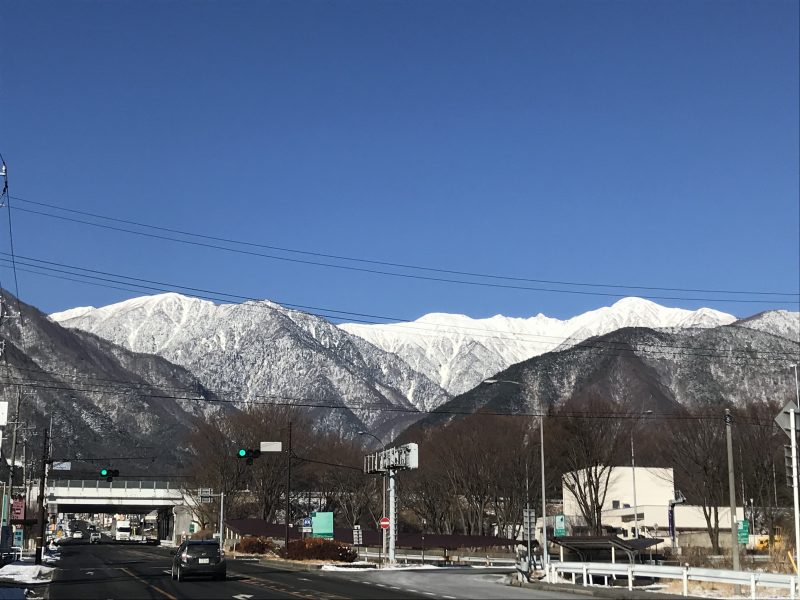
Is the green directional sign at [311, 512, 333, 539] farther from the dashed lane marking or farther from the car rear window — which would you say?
the car rear window

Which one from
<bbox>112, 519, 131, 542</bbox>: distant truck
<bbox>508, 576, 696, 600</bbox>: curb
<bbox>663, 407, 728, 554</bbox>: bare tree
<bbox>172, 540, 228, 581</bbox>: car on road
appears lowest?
<bbox>112, 519, 131, 542</bbox>: distant truck

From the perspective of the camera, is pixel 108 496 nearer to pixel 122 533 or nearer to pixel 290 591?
pixel 122 533

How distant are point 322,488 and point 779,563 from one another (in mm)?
84321

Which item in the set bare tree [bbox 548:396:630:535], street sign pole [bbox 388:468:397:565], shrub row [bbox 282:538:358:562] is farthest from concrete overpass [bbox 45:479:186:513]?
street sign pole [bbox 388:468:397:565]

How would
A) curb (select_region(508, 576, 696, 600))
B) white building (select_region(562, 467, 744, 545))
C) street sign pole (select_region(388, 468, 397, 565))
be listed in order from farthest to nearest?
white building (select_region(562, 467, 744, 545)) < street sign pole (select_region(388, 468, 397, 565)) < curb (select_region(508, 576, 696, 600))

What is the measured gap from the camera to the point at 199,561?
146 feet

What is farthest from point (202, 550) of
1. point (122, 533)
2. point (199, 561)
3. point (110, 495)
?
point (122, 533)

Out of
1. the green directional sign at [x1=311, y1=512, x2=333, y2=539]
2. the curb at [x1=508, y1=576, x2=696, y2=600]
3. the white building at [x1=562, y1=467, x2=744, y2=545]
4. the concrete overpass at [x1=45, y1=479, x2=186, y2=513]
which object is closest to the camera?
the curb at [x1=508, y1=576, x2=696, y2=600]

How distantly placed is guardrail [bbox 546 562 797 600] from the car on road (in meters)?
15.0

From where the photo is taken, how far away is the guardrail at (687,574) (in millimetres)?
30562

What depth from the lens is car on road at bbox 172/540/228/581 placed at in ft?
146

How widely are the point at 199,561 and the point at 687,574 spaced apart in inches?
849

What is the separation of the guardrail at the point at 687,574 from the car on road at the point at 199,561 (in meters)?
15.0

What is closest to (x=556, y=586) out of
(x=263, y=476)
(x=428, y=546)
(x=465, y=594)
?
(x=465, y=594)
